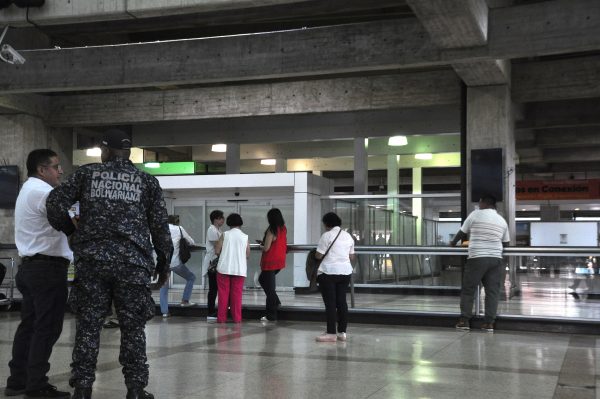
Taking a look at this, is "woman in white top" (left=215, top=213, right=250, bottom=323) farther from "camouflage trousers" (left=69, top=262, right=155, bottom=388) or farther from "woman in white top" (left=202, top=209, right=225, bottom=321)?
"camouflage trousers" (left=69, top=262, right=155, bottom=388)

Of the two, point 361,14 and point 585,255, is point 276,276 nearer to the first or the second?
point 585,255

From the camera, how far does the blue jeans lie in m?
10.6

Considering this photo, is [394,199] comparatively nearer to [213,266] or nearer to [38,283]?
[213,266]

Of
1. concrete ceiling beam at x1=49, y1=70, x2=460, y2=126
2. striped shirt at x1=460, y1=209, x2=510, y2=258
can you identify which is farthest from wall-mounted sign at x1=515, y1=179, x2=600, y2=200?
striped shirt at x1=460, y1=209, x2=510, y2=258

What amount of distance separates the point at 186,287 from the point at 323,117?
847 cm

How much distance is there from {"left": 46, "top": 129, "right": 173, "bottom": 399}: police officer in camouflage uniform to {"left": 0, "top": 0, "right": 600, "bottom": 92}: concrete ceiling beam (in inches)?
339

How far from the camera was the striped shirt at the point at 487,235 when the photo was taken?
899 cm

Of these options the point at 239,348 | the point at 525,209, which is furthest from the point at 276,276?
the point at 525,209

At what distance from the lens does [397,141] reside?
18.0 m

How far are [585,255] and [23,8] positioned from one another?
342 inches

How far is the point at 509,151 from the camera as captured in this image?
48.6 feet

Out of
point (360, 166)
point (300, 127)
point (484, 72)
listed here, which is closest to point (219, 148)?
point (300, 127)

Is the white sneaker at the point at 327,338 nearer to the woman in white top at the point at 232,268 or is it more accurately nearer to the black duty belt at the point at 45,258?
the woman in white top at the point at 232,268

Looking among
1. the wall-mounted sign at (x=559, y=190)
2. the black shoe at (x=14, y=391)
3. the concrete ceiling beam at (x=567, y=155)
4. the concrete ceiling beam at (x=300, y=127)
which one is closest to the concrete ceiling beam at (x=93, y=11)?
the black shoe at (x=14, y=391)
